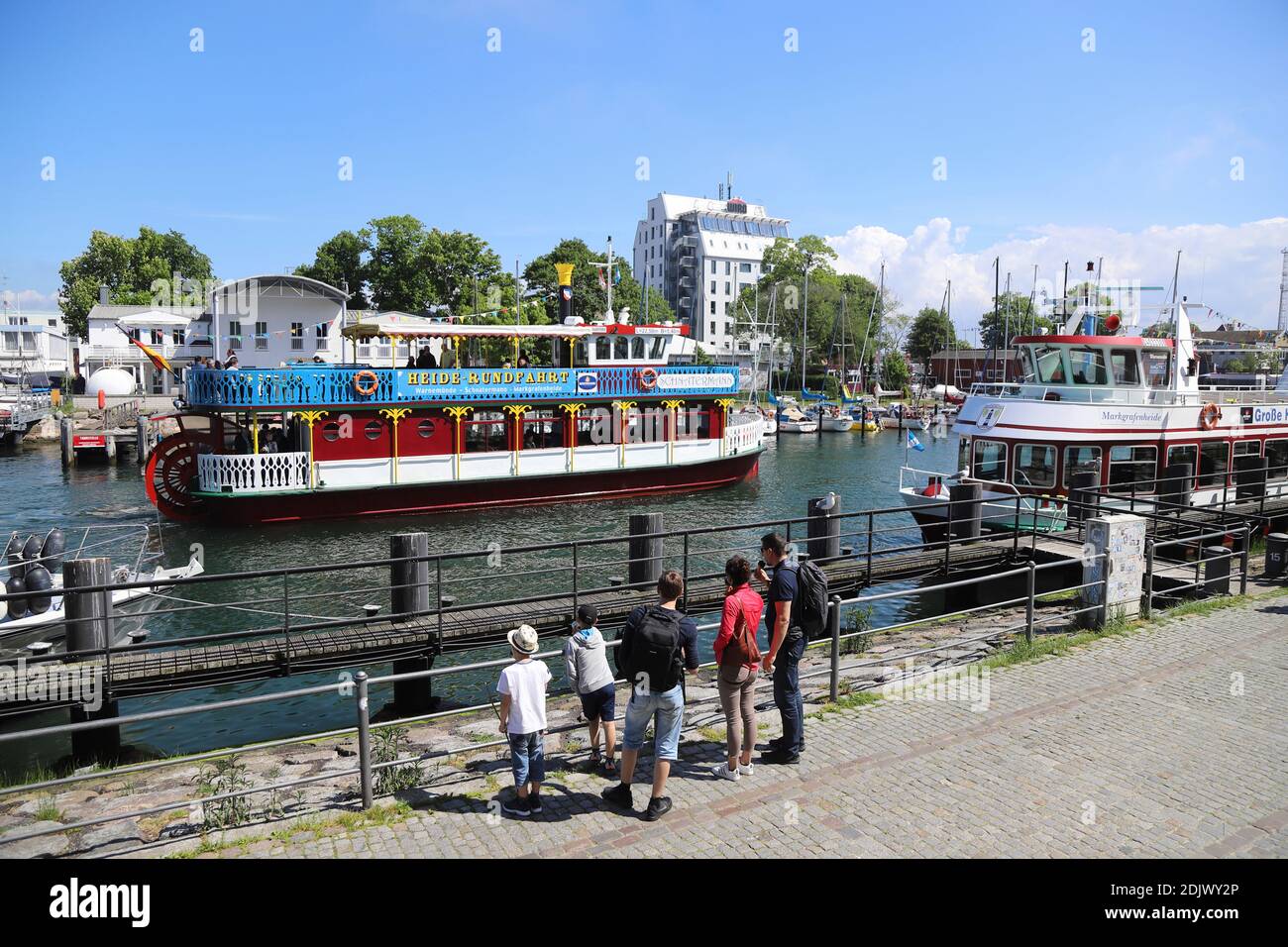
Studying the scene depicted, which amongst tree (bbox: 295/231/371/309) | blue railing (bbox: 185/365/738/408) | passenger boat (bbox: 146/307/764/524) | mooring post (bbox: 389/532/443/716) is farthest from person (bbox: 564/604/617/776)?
tree (bbox: 295/231/371/309)

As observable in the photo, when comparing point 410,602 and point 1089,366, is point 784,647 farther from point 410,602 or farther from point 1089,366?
point 1089,366

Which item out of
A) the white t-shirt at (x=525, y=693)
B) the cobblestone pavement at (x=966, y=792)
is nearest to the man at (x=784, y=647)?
the cobblestone pavement at (x=966, y=792)

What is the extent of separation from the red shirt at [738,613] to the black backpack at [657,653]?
1.55 feet

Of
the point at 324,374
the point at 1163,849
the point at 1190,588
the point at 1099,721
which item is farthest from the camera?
the point at 324,374

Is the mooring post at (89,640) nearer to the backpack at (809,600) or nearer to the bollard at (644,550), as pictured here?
the bollard at (644,550)

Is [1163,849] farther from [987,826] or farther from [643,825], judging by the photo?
[643,825]

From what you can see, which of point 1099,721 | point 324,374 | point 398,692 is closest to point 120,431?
point 324,374

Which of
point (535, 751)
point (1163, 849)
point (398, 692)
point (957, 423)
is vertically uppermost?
point (957, 423)

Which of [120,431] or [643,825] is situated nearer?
[643,825]

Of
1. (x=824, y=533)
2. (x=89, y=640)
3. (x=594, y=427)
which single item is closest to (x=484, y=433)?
(x=594, y=427)

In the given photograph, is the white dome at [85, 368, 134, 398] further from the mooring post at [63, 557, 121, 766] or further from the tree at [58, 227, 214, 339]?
the mooring post at [63, 557, 121, 766]

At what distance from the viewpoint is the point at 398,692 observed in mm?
12008

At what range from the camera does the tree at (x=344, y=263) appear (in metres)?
80.2

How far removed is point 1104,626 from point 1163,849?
6.14 metres
